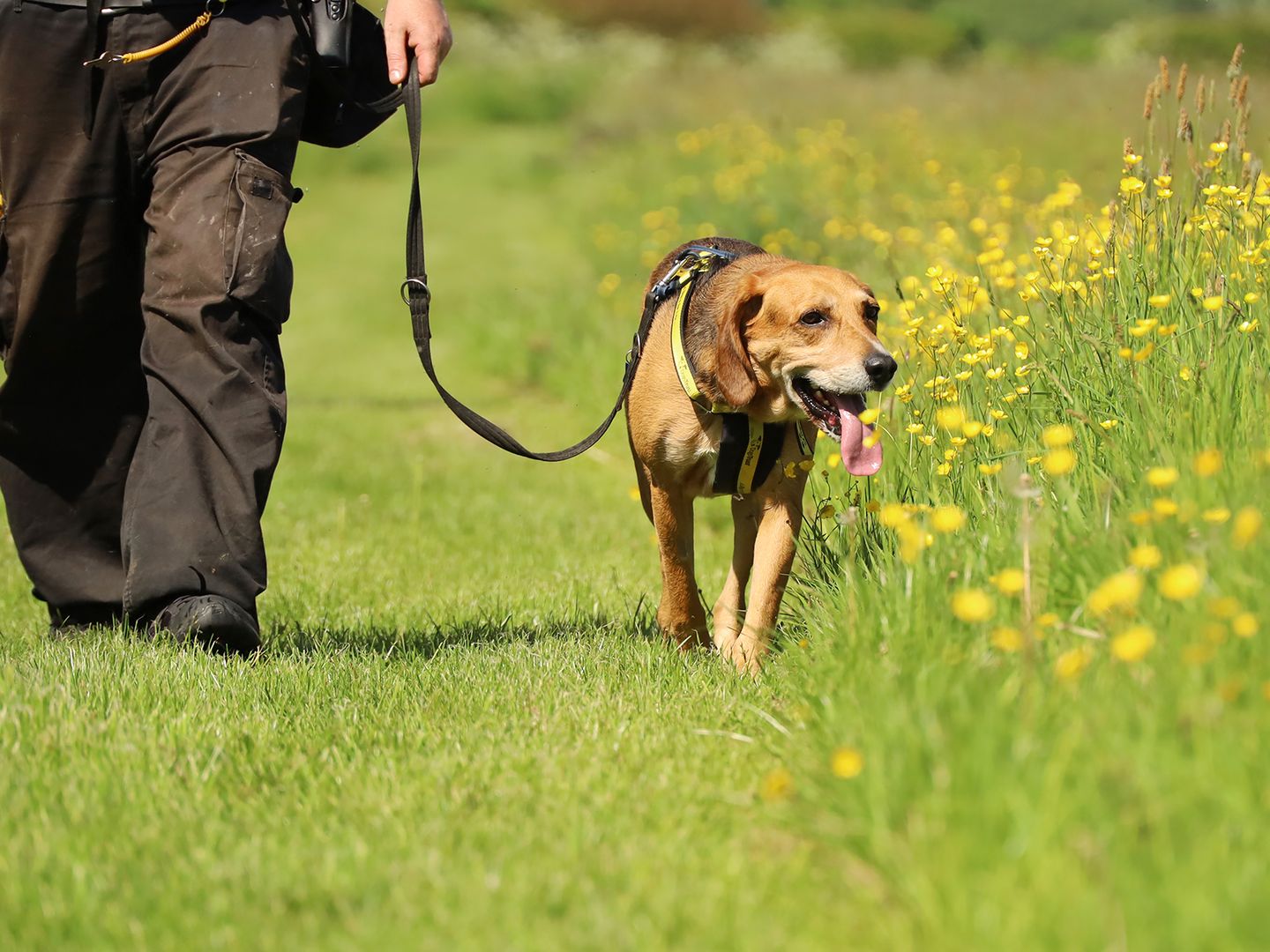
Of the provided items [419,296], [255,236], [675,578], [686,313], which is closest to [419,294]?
[419,296]

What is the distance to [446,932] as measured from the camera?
2.11 m

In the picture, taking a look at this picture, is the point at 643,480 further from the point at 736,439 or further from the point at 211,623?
the point at 211,623

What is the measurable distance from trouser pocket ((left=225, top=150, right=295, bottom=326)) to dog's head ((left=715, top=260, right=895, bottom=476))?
3.83ft

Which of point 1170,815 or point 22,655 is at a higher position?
point 1170,815

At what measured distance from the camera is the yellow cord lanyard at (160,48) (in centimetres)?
358

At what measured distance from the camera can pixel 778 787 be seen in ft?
7.53

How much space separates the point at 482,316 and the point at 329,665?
7539mm

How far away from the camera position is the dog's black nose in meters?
3.82

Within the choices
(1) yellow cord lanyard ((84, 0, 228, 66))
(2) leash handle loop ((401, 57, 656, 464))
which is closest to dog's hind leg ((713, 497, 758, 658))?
(2) leash handle loop ((401, 57, 656, 464))

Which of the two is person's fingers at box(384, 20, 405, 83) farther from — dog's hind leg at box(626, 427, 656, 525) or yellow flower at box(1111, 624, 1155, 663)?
yellow flower at box(1111, 624, 1155, 663)

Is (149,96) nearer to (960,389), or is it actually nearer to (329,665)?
(329,665)

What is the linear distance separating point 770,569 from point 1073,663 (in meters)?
1.82

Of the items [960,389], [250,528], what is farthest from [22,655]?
[960,389]

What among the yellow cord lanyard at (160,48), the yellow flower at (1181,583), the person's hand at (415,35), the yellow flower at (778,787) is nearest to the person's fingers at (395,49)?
the person's hand at (415,35)
